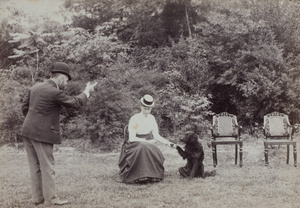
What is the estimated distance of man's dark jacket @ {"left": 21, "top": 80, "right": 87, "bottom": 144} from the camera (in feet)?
12.3

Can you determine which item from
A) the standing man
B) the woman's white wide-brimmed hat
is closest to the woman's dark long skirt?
the woman's white wide-brimmed hat

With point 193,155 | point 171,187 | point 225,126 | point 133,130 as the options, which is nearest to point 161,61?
point 225,126

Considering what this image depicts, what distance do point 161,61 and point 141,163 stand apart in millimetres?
7036

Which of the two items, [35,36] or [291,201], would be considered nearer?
[291,201]

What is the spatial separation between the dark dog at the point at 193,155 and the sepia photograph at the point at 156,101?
0.02 meters

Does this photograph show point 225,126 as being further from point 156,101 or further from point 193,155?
point 156,101

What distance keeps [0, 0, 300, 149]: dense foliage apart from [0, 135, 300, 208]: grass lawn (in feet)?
6.76

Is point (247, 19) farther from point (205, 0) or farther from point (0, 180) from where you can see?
point (0, 180)

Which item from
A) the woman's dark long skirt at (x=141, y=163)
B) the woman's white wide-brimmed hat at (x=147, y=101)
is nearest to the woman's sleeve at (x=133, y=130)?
the woman's dark long skirt at (x=141, y=163)

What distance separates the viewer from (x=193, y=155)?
17.5ft

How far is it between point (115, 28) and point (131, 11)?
81 centimetres

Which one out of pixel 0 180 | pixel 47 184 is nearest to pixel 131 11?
pixel 0 180

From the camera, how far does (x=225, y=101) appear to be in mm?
11539

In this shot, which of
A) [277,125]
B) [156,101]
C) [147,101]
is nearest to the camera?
[147,101]
